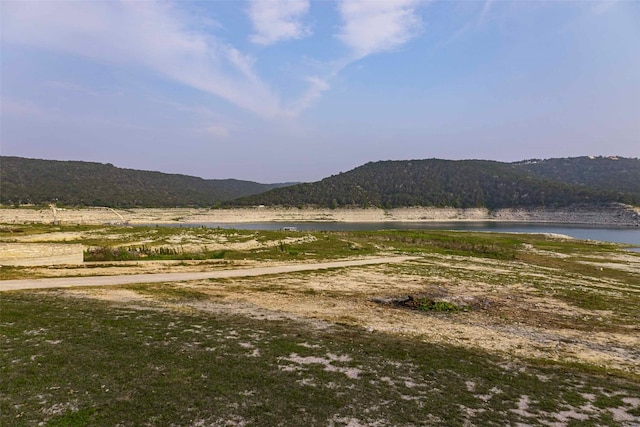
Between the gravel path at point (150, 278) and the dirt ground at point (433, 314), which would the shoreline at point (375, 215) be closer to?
the gravel path at point (150, 278)

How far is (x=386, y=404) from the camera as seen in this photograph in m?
8.53

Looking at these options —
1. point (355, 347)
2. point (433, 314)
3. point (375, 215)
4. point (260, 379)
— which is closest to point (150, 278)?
point (355, 347)

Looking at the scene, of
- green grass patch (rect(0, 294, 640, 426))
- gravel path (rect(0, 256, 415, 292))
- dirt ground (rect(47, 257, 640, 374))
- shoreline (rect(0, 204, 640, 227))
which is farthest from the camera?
shoreline (rect(0, 204, 640, 227))

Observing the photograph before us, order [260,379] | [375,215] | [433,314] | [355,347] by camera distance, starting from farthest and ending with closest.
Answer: [375,215]
[433,314]
[355,347]
[260,379]

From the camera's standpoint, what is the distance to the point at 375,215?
170000 mm

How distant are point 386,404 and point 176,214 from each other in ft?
512

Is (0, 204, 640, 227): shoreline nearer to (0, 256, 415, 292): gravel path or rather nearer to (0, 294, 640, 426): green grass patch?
(0, 256, 415, 292): gravel path

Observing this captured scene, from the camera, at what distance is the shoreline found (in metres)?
140

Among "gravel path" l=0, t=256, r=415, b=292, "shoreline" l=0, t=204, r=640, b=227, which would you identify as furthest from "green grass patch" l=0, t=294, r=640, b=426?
"shoreline" l=0, t=204, r=640, b=227

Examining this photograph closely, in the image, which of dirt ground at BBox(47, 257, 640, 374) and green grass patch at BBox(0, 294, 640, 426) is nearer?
green grass patch at BBox(0, 294, 640, 426)

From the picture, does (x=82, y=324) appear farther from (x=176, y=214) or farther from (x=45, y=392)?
(x=176, y=214)

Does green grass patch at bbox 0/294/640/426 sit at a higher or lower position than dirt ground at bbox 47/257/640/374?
higher

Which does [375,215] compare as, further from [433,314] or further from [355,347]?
[355,347]

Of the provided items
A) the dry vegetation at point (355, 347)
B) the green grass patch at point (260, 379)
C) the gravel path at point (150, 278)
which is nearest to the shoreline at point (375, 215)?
the gravel path at point (150, 278)
